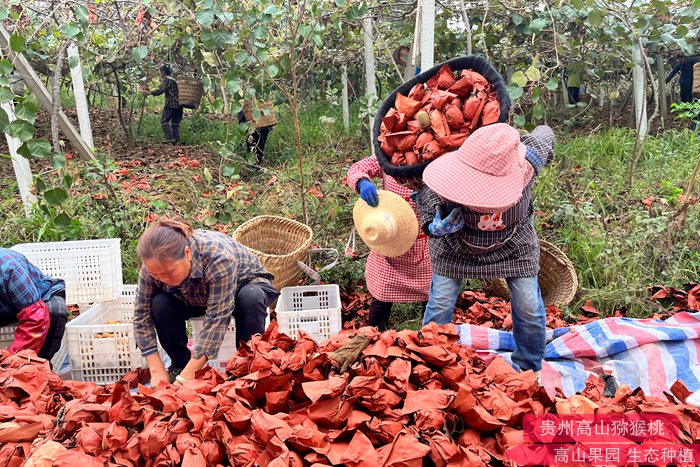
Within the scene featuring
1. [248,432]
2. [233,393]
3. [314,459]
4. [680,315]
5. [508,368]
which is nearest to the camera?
[314,459]

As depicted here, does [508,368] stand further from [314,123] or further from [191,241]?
[314,123]

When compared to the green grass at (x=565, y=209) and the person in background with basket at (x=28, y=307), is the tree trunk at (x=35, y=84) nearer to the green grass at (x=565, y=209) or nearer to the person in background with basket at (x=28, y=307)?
the green grass at (x=565, y=209)

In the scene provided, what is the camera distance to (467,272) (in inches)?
92.7

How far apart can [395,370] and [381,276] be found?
1.45 meters

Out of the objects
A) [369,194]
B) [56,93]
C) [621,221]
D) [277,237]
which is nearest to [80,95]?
[56,93]

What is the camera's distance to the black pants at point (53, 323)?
267cm

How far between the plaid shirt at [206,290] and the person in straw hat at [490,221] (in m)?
0.85

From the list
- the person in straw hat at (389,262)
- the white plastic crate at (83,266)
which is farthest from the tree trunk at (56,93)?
the person in straw hat at (389,262)

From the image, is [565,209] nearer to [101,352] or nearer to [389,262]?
[389,262]

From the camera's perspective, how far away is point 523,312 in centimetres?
231

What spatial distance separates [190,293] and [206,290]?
0.23ft

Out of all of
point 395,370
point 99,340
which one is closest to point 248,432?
point 395,370

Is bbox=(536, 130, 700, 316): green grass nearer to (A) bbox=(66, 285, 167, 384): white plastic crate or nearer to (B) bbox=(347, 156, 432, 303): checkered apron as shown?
(B) bbox=(347, 156, 432, 303): checkered apron

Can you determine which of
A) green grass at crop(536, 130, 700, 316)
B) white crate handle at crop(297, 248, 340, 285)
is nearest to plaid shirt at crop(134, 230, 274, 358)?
white crate handle at crop(297, 248, 340, 285)
